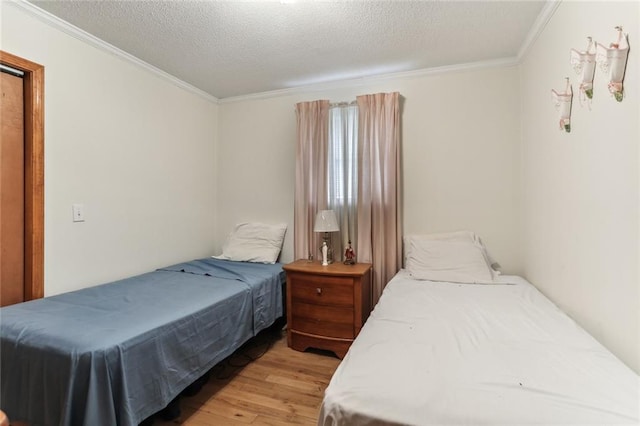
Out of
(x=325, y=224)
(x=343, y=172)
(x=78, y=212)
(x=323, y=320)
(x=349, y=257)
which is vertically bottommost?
(x=323, y=320)

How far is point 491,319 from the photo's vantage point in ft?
5.00

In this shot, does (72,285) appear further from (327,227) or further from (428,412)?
(428,412)

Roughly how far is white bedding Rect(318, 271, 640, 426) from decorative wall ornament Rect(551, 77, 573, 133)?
1023 mm

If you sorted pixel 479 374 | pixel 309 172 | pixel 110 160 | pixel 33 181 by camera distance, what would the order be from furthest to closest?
pixel 309 172 → pixel 110 160 → pixel 33 181 → pixel 479 374

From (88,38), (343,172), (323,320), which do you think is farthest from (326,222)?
(88,38)

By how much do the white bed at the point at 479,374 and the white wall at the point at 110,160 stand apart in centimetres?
203

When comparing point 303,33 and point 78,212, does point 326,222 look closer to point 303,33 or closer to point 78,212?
point 303,33

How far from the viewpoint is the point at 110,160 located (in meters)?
2.35

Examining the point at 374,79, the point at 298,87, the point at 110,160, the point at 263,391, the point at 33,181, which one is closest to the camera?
the point at 33,181

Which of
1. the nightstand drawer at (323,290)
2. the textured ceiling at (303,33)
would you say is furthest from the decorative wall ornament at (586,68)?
the nightstand drawer at (323,290)

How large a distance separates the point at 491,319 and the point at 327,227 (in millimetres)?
A: 1467

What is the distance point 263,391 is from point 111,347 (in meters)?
1.06

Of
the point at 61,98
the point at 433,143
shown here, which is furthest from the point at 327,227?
the point at 61,98

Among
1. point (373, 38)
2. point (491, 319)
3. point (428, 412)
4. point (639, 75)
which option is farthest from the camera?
point (373, 38)
